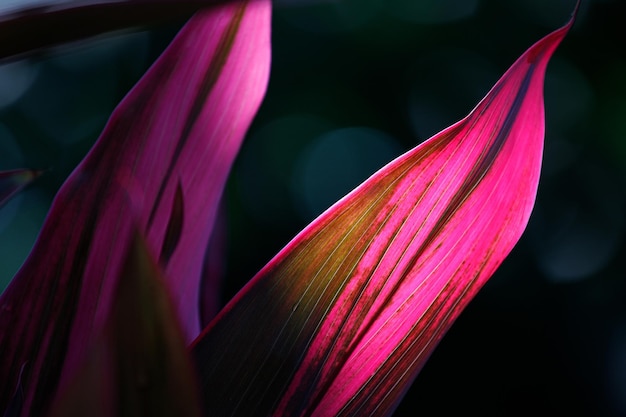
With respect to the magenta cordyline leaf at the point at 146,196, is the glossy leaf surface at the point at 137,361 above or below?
below

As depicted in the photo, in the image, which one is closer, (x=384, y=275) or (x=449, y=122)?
(x=384, y=275)

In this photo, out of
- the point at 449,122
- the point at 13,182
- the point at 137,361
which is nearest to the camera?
the point at 137,361

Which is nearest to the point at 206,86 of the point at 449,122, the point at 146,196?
the point at 146,196

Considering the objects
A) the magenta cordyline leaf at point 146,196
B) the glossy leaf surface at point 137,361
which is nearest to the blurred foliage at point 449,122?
the magenta cordyline leaf at point 146,196

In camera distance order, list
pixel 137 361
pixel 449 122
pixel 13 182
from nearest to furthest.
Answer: pixel 137 361 → pixel 13 182 → pixel 449 122

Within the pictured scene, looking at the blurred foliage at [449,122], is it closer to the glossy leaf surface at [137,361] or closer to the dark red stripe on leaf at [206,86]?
the dark red stripe on leaf at [206,86]

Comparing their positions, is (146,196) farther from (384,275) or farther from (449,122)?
(449,122)

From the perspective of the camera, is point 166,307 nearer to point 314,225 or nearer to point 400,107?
point 314,225
